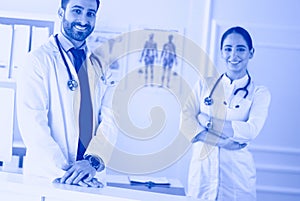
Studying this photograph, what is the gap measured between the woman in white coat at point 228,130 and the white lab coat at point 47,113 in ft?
1.45

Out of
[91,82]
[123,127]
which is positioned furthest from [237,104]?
[91,82]

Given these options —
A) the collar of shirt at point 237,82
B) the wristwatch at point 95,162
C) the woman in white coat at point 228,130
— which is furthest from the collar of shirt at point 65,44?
the collar of shirt at point 237,82

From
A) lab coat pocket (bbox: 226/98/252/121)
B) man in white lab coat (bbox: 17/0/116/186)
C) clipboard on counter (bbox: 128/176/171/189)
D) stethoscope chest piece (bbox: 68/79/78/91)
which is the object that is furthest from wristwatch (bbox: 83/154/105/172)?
lab coat pocket (bbox: 226/98/252/121)

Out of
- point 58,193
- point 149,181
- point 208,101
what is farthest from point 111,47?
point 58,193

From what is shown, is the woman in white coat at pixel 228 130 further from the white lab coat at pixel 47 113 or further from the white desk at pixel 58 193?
the white lab coat at pixel 47 113

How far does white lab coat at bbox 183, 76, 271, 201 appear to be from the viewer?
5.97ft

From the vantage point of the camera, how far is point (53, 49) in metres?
1.82

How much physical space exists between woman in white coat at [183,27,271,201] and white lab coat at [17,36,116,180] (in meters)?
0.44

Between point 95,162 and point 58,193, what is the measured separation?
32cm

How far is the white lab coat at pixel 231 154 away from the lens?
71.6 inches

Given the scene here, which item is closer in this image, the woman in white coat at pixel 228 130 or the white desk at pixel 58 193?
the white desk at pixel 58 193

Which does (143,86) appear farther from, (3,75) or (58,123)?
(3,75)

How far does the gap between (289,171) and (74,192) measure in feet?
2.71

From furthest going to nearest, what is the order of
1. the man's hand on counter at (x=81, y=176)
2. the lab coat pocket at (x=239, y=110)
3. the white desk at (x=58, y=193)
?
the lab coat pocket at (x=239, y=110), the man's hand on counter at (x=81, y=176), the white desk at (x=58, y=193)
